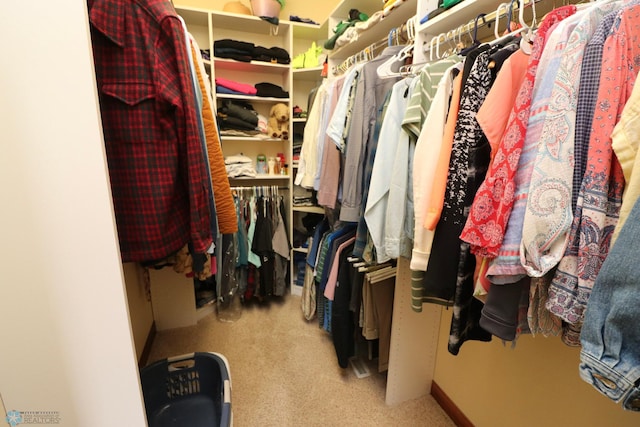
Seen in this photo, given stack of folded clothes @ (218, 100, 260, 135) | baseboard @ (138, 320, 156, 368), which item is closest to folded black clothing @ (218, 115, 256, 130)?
stack of folded clothes @ (218, 100, 260, 135)

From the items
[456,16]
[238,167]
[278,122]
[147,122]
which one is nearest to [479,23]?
[456,16]

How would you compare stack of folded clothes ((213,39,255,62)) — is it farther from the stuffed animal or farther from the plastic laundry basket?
the plastic laundry basket

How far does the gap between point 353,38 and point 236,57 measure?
2.91ft

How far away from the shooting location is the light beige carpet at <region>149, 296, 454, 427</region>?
4.61 feet

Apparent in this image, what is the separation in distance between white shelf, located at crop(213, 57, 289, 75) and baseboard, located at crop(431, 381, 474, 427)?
7.50 ft

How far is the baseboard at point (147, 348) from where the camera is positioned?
5.49ft

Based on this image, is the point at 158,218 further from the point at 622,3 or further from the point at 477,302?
the point at 622,3

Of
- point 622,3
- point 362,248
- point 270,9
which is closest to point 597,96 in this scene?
point 622,3

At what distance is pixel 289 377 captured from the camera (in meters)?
1.64

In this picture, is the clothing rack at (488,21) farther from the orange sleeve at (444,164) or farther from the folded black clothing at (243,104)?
the folded black clothing at (243,104)

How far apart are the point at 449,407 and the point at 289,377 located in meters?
0.84

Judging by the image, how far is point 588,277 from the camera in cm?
50

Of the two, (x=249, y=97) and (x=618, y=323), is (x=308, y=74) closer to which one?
(x=249, y=97)

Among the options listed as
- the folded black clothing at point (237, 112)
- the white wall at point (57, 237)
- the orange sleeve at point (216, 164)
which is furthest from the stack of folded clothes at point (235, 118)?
the white wall at point (57, 237)
